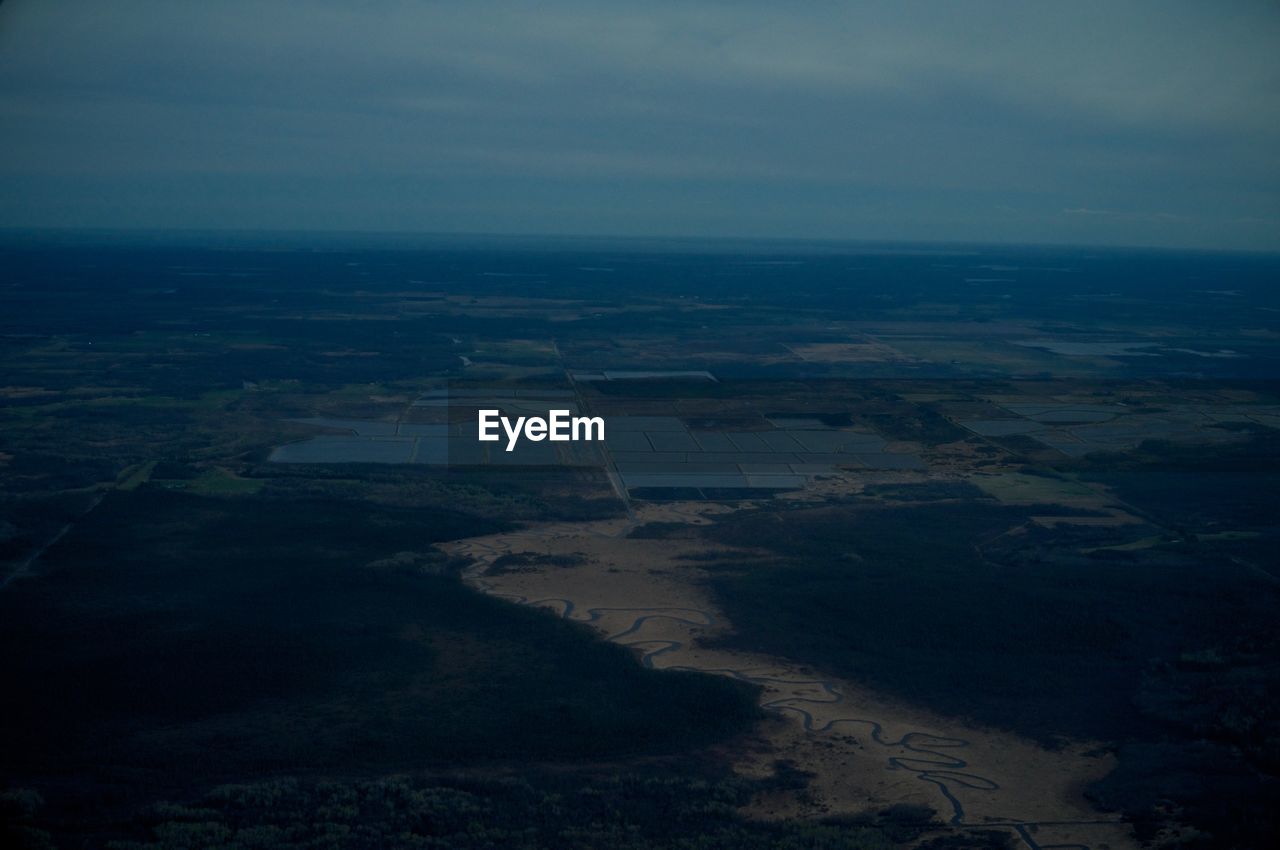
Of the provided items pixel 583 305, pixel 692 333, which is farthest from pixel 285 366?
pixel 583 305

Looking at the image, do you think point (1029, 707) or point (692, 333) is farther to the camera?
point (692, 333)

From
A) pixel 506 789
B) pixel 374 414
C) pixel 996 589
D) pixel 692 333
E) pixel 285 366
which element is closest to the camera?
pixel 506 789

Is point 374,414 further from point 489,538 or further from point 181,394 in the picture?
point 489,538

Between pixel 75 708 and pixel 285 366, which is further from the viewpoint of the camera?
pixel 285 366

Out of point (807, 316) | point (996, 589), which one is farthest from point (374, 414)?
point (807, 316)

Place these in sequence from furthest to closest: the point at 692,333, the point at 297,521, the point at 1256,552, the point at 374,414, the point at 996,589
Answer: the point at 692,333
the point at 374,414
the point at 297,521
the point at 1256,552
the point at 996,589

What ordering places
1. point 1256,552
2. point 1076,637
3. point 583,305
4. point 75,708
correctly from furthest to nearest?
point 583,305, point 1256,552, point 1076,637, point 75,708

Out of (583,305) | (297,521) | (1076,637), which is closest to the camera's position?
(1076,637)

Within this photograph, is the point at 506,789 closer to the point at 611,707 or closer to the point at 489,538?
the point at 611,707
